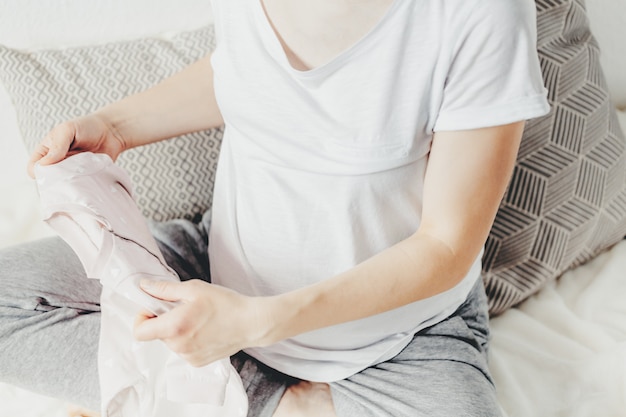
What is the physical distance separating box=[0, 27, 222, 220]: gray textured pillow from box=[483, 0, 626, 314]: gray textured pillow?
1.62 ft

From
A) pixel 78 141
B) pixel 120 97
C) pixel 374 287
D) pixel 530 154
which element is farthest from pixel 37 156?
pixel 530 154

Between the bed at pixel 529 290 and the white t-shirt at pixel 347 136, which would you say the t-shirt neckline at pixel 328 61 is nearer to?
the white t-shirt at pixel 347 136

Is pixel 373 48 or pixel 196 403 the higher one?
pixel 373 48

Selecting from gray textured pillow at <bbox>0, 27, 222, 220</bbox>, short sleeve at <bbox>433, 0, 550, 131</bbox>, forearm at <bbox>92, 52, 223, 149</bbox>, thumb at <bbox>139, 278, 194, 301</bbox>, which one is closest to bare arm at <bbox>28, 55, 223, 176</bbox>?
forearm at <bbox>92, 52, 223, 149</bbox>

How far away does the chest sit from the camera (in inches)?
27.1

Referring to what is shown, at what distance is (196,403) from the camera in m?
0.75

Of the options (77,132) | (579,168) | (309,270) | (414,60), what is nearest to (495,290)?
(579,168)

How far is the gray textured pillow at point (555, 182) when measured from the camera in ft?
3.40

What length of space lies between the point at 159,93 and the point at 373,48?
35 cm

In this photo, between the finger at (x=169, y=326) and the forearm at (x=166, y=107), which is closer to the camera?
the finger at (x=169, y=326)

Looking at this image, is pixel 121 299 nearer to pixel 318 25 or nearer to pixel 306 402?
pixel 306 402

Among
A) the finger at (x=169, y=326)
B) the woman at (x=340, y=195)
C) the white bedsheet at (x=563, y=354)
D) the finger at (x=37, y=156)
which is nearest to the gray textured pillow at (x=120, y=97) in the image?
the woman at (x=340, y=195)

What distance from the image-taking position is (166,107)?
91 cm

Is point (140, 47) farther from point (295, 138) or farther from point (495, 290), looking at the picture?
point (495, 290)
